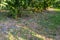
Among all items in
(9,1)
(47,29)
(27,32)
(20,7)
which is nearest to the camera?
(27,32)

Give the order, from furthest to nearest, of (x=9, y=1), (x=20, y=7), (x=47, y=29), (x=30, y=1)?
A: (x=30, y=1), (x=20, y=7), (x=9, y=1), (x=47, y=29)

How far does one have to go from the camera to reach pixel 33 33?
6.98 metres

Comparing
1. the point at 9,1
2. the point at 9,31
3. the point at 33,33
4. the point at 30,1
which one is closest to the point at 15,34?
the point at 9,31

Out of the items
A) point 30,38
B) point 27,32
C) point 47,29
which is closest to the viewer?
point 30,38

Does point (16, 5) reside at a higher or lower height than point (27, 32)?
higher

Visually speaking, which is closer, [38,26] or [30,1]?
[38,26]

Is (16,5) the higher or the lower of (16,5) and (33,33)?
the higher

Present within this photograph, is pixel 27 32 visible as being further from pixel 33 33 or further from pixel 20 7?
pixel 20 7

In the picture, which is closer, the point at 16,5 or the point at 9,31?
the point at 9,31

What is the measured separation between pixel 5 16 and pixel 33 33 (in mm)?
2216

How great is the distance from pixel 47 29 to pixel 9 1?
202cm

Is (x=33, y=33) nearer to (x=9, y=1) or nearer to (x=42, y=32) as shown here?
(x=42, y=32)

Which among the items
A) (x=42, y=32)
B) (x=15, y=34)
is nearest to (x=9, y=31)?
(x=15, y=34)

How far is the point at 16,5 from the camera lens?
340 inches
